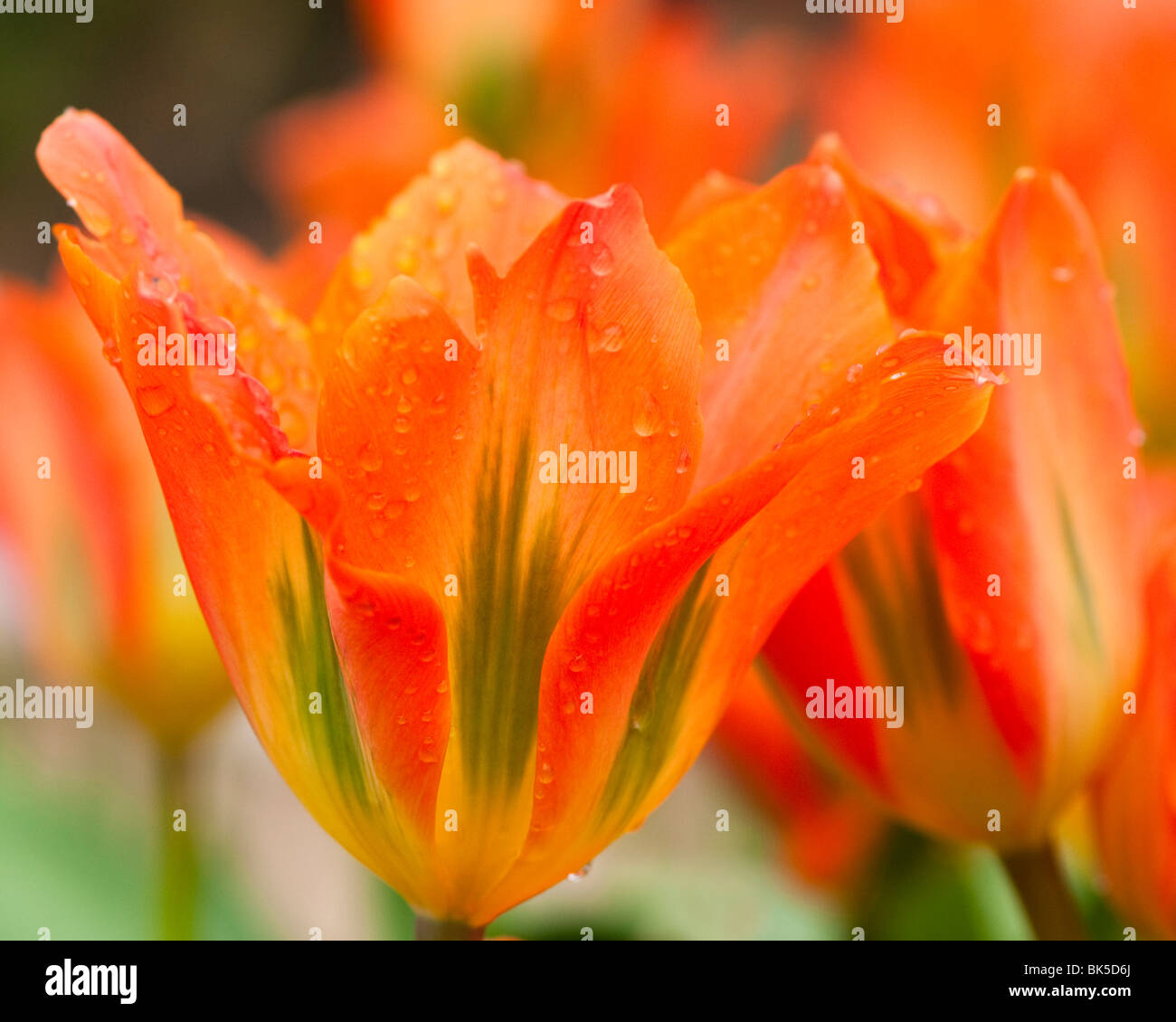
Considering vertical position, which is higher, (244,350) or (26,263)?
(26,263)

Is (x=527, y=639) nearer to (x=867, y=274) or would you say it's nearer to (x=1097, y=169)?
(x=867, y=274)

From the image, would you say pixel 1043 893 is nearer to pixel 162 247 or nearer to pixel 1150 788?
pixel 1150 788

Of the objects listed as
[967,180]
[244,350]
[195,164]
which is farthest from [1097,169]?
[195,164]

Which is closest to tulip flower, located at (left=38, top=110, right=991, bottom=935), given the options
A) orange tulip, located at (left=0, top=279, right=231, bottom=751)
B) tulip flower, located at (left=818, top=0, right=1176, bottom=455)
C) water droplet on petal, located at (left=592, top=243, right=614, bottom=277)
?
water droplet on petal, located at (left=592, top=243, right=614, bottom=277)

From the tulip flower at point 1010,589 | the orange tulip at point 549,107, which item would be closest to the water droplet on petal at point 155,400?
the tulip flower at point 1010,589

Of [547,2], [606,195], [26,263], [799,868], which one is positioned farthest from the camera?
[26,263]

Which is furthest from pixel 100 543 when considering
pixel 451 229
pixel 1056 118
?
pixel 1056 118

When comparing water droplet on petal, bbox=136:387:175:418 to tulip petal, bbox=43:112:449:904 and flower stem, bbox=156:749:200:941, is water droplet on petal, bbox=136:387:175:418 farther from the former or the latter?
flower stem, bbox=156:749:200:941
